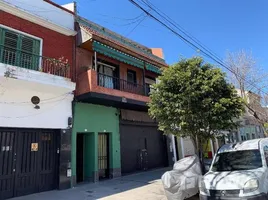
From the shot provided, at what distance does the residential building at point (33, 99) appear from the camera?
8.60m

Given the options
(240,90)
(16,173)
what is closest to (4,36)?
(16,173)

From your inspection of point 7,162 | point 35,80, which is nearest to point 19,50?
point 35,80

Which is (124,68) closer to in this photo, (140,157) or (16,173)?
(140,157)

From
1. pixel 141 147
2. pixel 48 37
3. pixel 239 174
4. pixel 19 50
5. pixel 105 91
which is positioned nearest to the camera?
pixel 239 174

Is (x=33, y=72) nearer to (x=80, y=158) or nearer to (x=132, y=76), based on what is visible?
(x=80, y=158)

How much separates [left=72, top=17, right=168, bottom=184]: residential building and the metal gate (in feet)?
3.61

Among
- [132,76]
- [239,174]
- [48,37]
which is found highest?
[48,37]

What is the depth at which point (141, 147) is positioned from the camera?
585 inches

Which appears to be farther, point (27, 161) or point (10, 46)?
point (10, 46)

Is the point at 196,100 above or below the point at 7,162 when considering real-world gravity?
above

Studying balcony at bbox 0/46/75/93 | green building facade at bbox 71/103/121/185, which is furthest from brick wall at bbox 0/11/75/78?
green building facade at bbox 71/103/121/185

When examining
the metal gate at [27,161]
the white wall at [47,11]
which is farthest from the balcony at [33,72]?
the white wall at [47,11]

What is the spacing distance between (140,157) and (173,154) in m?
3.80

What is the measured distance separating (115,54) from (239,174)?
8512mm
